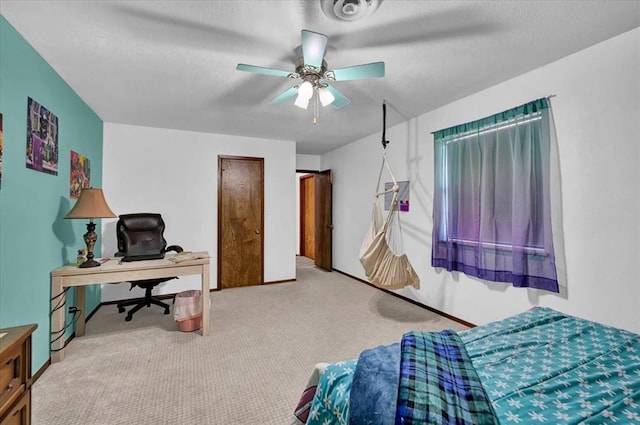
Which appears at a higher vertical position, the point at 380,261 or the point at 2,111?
the point at 2,111

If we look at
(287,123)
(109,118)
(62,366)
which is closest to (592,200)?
(287,123)

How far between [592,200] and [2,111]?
3929 mm

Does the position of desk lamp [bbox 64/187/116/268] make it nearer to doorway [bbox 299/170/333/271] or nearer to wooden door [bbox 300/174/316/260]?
doorway [bbox 299/170/333/271]

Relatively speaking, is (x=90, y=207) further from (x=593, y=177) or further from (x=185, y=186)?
(x=593, y=177)

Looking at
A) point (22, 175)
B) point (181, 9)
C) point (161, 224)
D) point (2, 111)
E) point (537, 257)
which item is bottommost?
point (537, 257)

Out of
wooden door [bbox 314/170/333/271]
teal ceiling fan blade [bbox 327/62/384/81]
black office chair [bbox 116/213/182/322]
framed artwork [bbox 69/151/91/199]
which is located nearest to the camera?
teal ceiling fan blade [bbox 327/62/384/81]

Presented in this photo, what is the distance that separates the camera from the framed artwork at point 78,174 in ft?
9.07

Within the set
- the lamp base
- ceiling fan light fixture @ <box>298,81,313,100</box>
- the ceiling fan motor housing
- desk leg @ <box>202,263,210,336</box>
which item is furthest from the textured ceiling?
desk leg @ <box>202,263,210,336</box>

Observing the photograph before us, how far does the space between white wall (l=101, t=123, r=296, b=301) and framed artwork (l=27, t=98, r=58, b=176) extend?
1516 millimetres

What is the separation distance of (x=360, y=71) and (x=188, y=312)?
267 centimetres

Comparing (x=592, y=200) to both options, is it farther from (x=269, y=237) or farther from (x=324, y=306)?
(x=269, y=237)

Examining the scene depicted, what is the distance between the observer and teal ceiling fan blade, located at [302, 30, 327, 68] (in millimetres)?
1631

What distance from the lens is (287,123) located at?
385cm

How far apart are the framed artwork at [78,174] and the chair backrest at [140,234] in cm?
52
